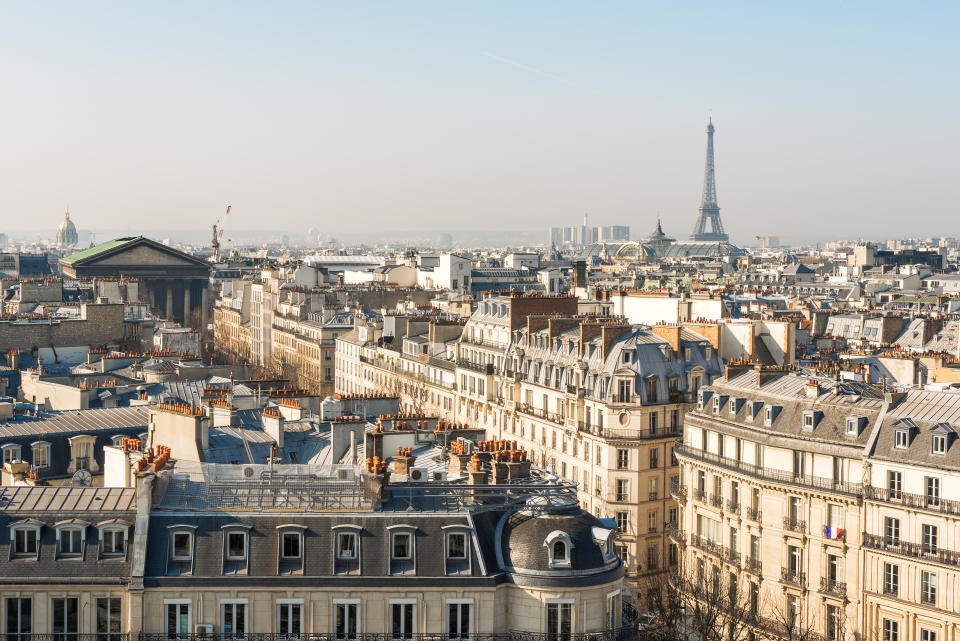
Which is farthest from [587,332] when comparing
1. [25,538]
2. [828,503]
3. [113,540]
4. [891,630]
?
[25,538]

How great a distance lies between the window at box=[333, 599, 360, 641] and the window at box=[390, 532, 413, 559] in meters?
1.31

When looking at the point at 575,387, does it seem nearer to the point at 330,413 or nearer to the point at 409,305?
the point at 330,413

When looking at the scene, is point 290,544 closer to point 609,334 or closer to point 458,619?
point 458,619

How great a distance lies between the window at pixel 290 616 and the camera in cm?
2623

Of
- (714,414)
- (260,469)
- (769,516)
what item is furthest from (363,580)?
(714,414)

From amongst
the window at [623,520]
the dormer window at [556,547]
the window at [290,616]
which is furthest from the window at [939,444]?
the window at [290,616]

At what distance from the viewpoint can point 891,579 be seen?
39.2m

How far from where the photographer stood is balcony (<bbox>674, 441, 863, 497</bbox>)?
134 ft

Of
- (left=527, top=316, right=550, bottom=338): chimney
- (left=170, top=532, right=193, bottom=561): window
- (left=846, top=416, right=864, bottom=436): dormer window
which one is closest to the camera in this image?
(left=170, top=532, right=193, bottom=561): window

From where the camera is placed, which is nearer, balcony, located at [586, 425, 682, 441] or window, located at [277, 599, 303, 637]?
window, located at [277, 599, 303, 637]

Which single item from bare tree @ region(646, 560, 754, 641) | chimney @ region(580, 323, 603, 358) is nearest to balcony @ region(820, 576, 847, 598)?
bare tree @ region(646, 560, 754, 641)

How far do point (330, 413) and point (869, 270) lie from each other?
148 meters

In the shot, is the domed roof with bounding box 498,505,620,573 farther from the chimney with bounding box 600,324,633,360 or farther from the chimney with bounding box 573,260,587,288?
the chimney with bounding box 573,260,587,288

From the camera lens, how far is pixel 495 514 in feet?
92.1
